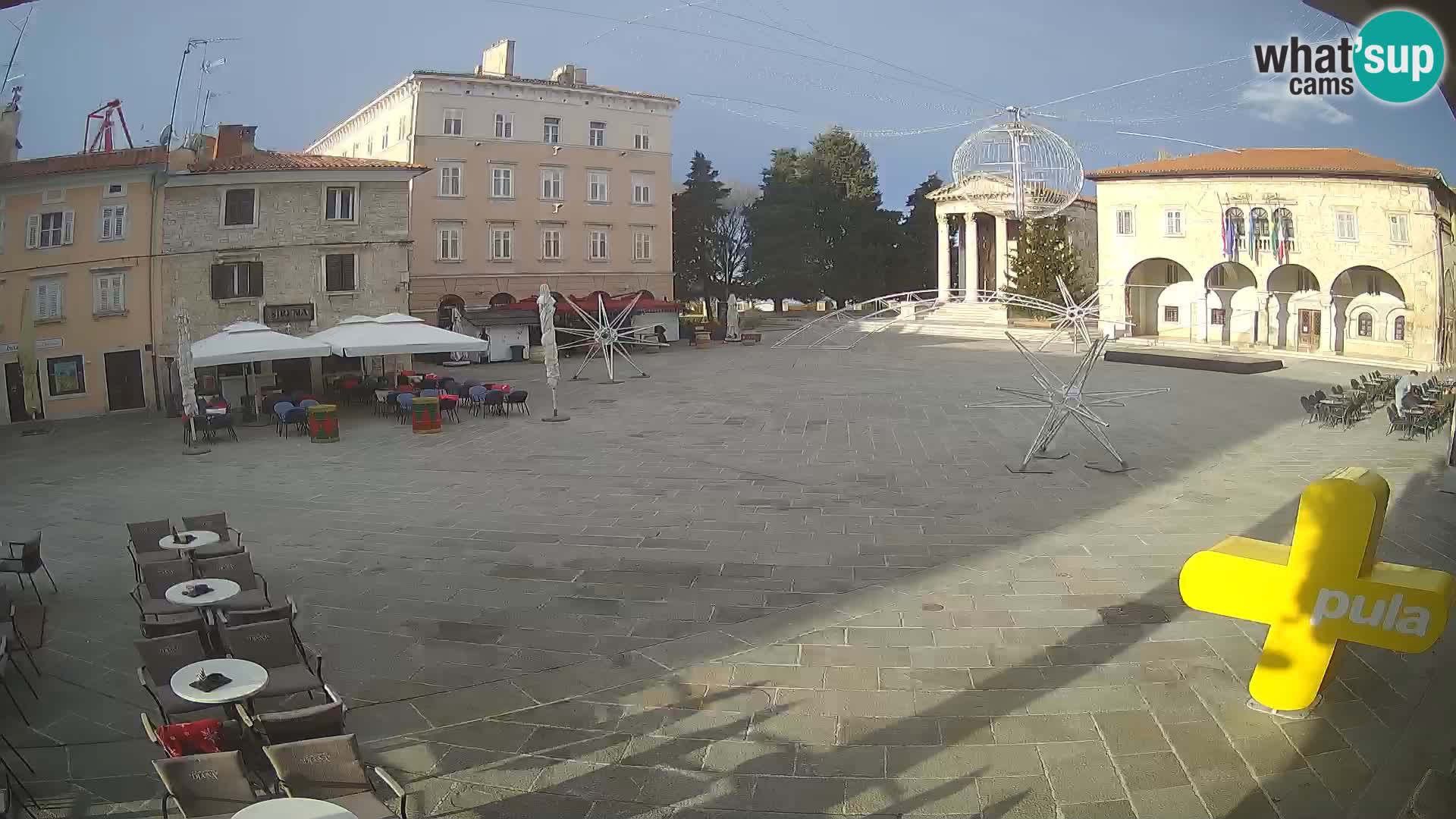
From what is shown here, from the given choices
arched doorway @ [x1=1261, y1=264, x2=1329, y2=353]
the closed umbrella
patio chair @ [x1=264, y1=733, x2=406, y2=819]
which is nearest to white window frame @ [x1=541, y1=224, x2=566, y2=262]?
the closed umbrella

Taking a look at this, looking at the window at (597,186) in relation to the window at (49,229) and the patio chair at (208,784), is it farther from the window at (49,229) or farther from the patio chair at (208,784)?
the patio chair at (208,784)

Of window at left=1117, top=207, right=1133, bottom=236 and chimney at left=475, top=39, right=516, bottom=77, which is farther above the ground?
chimney at left=475, top=39, right=516, bottom=77

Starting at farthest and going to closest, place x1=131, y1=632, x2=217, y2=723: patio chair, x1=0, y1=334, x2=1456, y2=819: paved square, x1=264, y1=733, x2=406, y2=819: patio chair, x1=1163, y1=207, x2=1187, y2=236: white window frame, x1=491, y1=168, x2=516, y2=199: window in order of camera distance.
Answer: x1=491, y1=168, x2=516, y2=199: window, x1=1163, y1=207, x2=1187, y2=236: white window frame, x1=131, y1=632, x2=217, y2=723: patio chair, x1=0, y1=334, x2=1456, y2=819: paved square, x1=264, y1=733, x2=406, y2=819: patio chair

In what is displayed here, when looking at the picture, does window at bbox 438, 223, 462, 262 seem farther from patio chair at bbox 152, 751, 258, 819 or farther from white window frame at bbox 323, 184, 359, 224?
patio chair at bbox 152, 751, 258, 819

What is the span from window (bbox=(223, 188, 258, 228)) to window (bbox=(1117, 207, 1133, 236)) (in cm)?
2690

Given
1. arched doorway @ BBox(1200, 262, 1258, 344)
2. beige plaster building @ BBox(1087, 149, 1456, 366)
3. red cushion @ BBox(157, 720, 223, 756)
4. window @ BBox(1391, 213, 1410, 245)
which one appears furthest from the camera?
arched doorway @ BBox(1200, 262, 1258, 344)

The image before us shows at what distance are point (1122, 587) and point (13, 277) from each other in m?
15.6

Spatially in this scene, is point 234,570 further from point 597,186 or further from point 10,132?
point 597,186

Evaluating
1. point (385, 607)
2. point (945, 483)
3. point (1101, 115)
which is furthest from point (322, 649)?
point (1101, 115)

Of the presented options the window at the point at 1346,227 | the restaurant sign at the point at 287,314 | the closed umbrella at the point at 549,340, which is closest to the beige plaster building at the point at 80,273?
the restaurant sign at the point at 287,314

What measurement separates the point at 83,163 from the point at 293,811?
55.5 feet

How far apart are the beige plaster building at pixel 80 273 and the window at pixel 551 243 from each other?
1888 centimetres

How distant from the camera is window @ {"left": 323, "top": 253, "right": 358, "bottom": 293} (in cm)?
2417

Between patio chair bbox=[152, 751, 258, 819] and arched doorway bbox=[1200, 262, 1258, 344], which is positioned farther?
arched doorway bbox=[1200, 262, 1258, 344]
